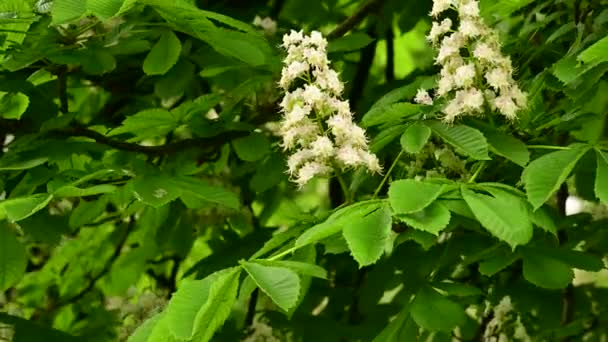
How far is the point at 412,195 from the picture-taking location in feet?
5.06

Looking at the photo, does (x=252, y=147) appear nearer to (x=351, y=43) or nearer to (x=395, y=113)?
(x=351, y=43)

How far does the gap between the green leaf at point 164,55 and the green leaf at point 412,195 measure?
792 millimetres

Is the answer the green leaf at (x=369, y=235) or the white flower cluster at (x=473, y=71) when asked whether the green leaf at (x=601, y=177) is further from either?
the green leaf at (x=369, y=235)

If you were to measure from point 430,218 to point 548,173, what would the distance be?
9.1 inches

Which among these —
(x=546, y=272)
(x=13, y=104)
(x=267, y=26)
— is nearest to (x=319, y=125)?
(x=546, y=272)

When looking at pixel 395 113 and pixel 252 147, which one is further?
pixel 252 147

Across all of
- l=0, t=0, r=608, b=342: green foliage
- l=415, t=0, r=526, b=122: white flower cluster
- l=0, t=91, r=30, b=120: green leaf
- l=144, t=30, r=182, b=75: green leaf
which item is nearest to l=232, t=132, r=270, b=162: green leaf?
l=0, t=0, r=608, b=342: green foliage

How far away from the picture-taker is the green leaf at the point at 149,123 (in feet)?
7.21

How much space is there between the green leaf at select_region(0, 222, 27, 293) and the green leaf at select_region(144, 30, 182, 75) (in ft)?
1.49

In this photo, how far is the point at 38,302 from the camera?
11.5 feet

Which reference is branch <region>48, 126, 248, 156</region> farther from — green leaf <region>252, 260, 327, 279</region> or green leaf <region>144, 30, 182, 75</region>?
green leaf <region>252, 260, 327, 279</region>

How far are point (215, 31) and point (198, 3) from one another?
108cm

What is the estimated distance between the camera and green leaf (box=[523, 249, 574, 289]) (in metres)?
1.84

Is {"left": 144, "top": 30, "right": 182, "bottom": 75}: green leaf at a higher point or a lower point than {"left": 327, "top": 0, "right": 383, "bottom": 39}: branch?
higher
